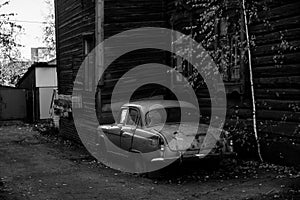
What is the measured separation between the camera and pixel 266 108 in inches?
407

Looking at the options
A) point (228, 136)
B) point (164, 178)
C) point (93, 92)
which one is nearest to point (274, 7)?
point (228, 136)

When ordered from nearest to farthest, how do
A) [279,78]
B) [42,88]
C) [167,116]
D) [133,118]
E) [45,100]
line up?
[279,78], [167,116], [133,118], [42,88], [45,100]

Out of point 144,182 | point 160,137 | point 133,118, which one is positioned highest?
point 133,118

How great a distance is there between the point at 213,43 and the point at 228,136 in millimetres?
3178

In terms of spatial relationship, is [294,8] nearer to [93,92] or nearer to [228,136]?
[228,136]

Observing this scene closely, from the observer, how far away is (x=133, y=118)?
10.4 m

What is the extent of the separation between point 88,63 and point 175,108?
634cm

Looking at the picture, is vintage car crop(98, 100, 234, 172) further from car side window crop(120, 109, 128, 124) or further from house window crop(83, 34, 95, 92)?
house window crop(83, 34, 95, 92)

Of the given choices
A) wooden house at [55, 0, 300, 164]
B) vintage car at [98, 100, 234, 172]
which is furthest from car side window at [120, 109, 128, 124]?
wooden house at [55, 0, 300, 164]

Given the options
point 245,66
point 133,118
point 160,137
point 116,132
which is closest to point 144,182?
point 160,137

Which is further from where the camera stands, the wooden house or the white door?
the white door

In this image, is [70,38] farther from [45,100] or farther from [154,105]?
[45,100]

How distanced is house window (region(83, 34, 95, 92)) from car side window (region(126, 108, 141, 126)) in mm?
4639

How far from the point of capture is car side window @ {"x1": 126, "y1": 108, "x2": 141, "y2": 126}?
33.4 feet
